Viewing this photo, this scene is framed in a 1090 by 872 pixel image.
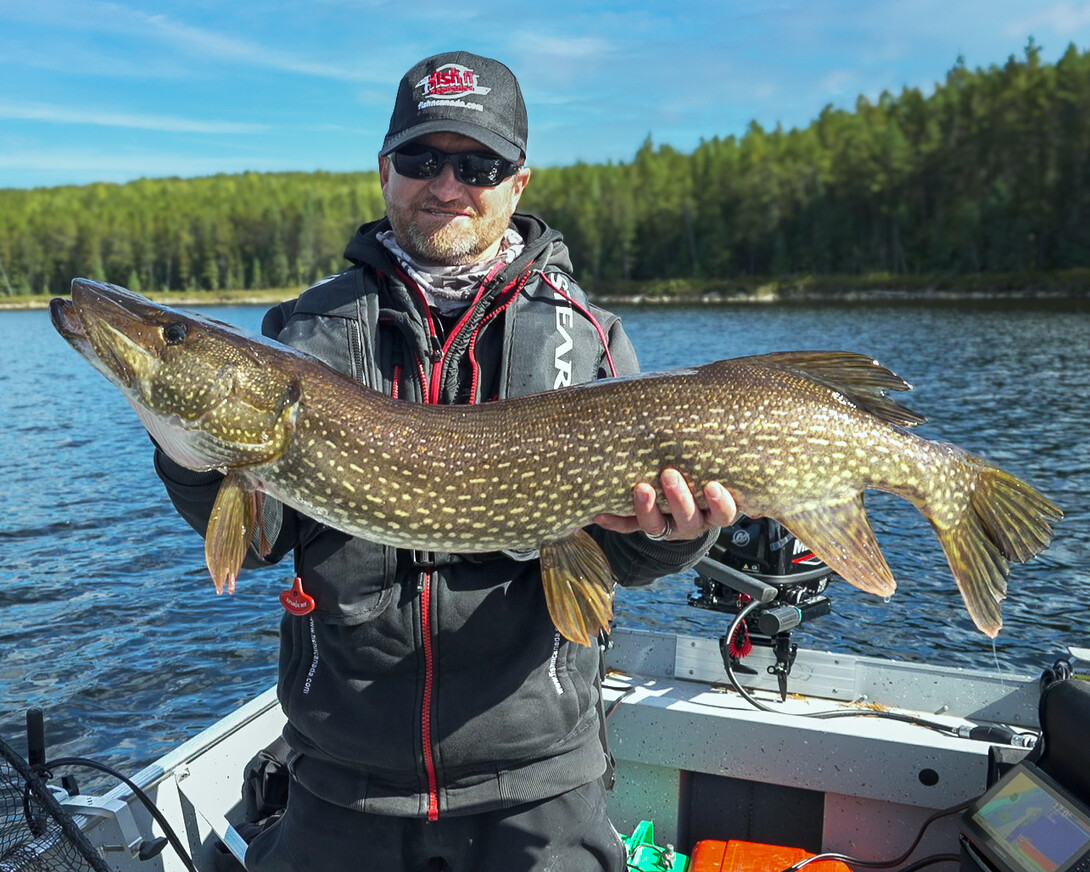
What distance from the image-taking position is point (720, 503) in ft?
7.41

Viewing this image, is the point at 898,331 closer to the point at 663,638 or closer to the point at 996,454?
the point at 996,454

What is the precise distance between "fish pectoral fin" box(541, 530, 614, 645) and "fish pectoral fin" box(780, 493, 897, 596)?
0.51m

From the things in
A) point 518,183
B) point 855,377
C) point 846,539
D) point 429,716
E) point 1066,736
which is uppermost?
point 518,183

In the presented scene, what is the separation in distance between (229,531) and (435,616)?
54cm

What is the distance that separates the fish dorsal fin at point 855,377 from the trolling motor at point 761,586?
1.28m

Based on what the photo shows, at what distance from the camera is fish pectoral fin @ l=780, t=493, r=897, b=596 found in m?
2.41

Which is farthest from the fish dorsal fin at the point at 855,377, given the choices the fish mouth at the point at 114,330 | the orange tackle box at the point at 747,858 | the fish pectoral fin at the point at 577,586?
the orange tackle box at the point at 747,858

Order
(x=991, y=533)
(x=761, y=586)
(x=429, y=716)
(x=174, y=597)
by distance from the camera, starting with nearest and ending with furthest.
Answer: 1. (x=429, y=716)
2. (x=991, y=533)
3. (x=761, y=586)
4. (x=174, y=597)

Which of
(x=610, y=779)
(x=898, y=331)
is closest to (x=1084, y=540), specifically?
(x=610, y=779)

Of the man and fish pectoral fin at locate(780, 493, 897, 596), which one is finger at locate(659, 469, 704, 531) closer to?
the man

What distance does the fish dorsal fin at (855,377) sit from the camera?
243 cm

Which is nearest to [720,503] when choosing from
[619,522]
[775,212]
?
[619,522]

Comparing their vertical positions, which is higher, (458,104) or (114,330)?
(458,104)

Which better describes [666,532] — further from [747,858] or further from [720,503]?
[747,858]
